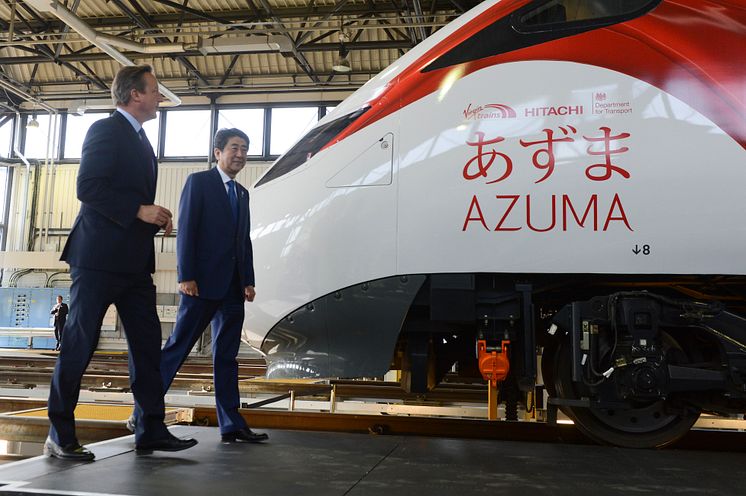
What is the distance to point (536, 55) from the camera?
323 centimetres

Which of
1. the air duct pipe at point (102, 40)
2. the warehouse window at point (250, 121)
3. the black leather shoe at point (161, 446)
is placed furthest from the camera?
the warehouse window at point (250, 121)

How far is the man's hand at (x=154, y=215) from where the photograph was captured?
2.93 metres

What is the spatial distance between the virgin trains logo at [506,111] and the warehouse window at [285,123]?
16156 mm

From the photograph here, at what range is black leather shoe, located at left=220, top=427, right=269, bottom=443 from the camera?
11.4ft

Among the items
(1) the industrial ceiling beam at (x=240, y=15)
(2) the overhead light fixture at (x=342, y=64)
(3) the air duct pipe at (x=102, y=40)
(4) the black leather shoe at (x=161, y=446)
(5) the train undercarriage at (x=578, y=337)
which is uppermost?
(1) the industrial ceiling beam at (x=240, y=15)

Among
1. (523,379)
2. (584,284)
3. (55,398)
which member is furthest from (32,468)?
(584,284)

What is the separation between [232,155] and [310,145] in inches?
17.6

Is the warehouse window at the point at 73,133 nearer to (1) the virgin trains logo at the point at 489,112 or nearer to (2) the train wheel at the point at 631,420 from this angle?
(1) the virgin trains logo at the point at 489,112

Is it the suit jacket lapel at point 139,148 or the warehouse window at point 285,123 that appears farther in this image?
the warehouse window at point 285,123

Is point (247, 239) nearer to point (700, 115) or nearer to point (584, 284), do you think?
point (584, 284)

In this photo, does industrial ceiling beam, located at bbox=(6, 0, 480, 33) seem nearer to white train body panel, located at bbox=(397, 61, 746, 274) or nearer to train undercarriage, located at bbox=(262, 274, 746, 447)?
white train body panel, located at bbox=(397, 61, 746, 274)

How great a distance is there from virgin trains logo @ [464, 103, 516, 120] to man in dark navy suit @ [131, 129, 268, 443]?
1308 mm

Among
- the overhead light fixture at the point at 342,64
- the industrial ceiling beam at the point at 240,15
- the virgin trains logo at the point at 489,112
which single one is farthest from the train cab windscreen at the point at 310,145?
the industrial ceiling beam at the point at 240,15

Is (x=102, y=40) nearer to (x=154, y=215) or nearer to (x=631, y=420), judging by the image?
(x=154, y=215)
